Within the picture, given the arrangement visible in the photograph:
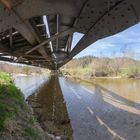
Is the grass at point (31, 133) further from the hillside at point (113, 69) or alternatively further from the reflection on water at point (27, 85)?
the hillside at point (113, 69)

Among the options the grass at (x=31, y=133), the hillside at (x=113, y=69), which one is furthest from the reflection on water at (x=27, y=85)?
the hillside at (x=113, y=69)

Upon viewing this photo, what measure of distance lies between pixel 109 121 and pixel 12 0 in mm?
8729

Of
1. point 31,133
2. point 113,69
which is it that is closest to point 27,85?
point 31,133

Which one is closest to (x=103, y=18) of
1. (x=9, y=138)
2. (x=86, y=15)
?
(x=86, y=15)

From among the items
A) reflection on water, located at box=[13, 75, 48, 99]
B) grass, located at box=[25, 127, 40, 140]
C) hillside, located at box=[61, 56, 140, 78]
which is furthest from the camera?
hillside, located at box=[61, 56, 140, 78]

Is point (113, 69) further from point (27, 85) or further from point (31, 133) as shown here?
point (31, 133)

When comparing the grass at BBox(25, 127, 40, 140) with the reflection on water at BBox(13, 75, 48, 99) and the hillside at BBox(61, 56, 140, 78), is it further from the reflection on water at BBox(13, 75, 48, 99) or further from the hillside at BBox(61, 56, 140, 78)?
the hillside at BBox(61, 56, 140, 78)

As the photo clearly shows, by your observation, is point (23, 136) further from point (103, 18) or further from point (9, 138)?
point (103, 18)

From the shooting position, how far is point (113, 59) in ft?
269

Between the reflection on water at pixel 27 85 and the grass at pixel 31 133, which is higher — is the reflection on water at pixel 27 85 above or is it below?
above

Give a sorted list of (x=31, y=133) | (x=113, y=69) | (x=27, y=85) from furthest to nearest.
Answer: (x=113, y=69) < (x=27, y=85) < (x=31, y=133)

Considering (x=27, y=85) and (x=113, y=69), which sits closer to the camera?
(x=27, y=85)

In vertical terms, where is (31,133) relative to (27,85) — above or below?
below

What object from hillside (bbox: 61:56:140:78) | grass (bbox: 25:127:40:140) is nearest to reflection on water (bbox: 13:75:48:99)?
grass (bbox: 25:127:40:140)
